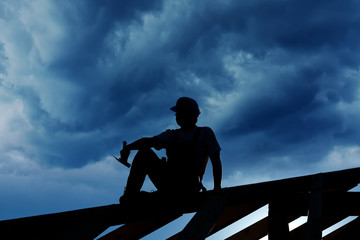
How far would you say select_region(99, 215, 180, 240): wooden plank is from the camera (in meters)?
4.02

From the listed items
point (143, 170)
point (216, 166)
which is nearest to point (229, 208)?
point (216, 166)

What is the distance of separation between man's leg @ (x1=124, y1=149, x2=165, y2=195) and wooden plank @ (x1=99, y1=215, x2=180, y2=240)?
0.45 meters

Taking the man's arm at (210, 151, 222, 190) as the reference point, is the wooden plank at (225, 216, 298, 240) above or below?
below

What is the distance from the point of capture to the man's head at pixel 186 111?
4500 millimetres

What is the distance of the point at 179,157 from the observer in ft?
14.2

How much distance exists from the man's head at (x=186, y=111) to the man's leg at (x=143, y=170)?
2.09 feet

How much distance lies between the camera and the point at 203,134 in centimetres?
442

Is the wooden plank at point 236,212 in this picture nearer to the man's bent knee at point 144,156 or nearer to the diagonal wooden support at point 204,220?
the diagonal wooden support at point 204,220

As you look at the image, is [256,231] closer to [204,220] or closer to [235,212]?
[235,212]

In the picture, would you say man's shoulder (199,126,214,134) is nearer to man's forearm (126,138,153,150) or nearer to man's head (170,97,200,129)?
man's head (170,97,200,129)

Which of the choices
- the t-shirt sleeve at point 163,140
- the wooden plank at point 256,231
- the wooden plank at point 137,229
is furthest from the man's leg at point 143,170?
the wooden plank at point 256,231

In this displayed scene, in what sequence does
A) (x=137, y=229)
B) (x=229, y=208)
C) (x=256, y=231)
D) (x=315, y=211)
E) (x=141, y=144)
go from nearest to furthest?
(x=315, y=211)
(x=229, y=208)
(x=137, y=229)
(x=141, y=144)
(x=256, y=231)

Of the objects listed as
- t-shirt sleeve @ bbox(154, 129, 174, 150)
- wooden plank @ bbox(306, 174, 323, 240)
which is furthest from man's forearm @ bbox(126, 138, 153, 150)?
wooden plank @ bbox(306, 174, 323, 240)

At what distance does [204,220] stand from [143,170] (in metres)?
1.20
